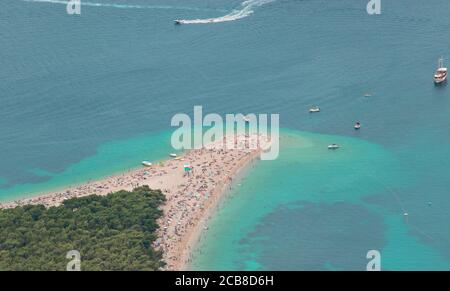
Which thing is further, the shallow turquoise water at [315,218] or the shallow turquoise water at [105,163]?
the shallow turquoise water at [105,163]

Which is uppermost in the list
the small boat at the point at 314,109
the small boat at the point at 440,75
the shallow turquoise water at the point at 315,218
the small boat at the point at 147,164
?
the small boat at the point at 440,75

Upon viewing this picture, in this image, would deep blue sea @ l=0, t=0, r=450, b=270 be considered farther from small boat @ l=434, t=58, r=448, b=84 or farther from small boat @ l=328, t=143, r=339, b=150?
small boat @ l=434, t=58, r=448, b=84

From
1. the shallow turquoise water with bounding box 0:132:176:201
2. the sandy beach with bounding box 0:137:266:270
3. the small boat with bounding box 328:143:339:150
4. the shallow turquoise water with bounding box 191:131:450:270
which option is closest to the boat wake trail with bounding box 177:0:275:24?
the shallow turquoise water with bounding box 0:132:176:201

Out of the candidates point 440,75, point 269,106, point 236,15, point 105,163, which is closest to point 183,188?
point 105,163

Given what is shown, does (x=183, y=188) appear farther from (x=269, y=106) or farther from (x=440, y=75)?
(x=440, y=75)

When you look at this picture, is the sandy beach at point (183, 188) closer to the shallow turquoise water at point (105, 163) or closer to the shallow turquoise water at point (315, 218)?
the shallow turquoise water at point (315, 218)

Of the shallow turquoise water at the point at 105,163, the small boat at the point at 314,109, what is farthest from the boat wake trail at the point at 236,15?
the shallow turquoise water at the point at 105,163
